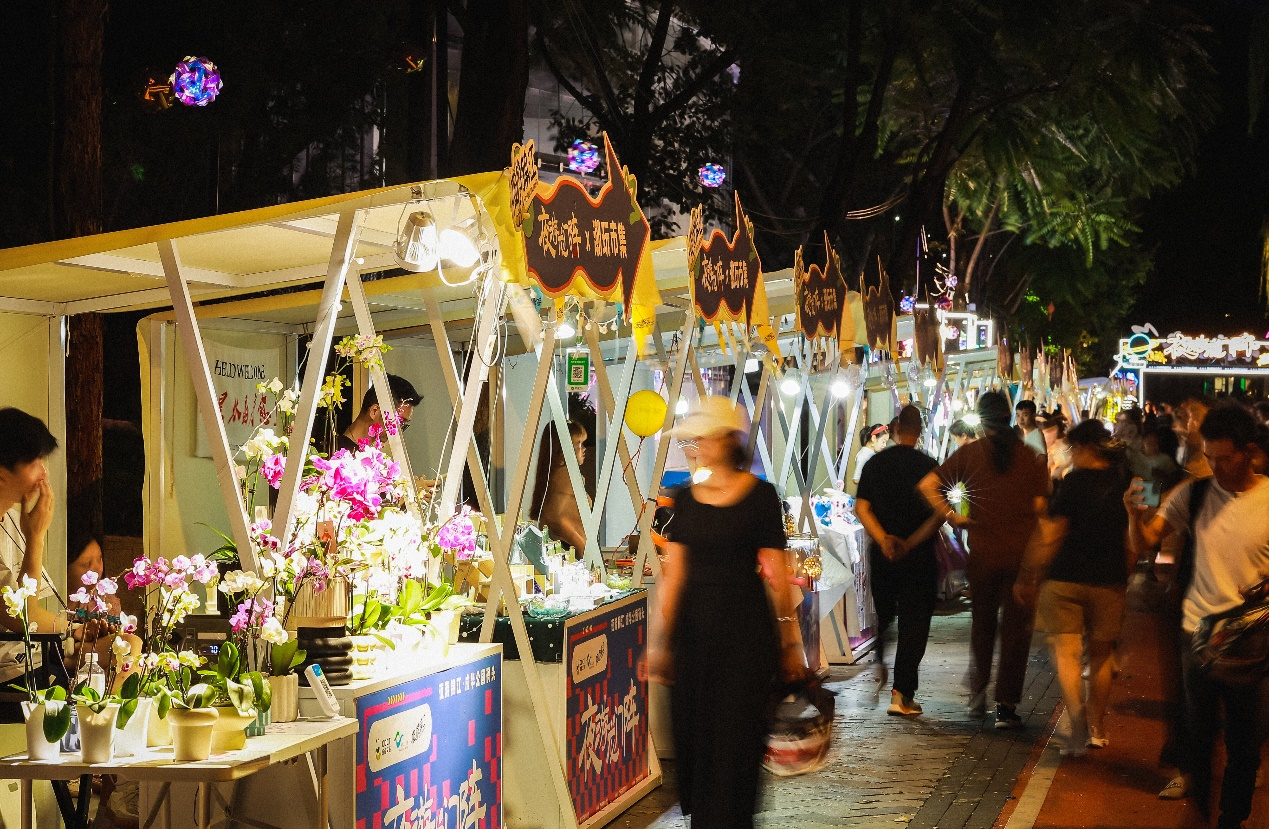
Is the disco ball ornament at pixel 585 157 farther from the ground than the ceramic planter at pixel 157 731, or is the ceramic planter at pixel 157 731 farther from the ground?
the disco ball ornament at pixel 585 157

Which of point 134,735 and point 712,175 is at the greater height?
point 712,175

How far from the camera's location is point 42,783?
5.38 meters

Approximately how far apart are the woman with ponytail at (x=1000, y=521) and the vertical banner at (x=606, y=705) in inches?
87.6

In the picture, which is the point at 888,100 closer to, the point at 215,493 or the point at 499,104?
the point at 499,104

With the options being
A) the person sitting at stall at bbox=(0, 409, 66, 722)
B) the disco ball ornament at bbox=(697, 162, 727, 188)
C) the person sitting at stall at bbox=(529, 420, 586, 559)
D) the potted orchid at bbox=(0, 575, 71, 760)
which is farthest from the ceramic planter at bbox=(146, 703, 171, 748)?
the disco ball ornament at bbox=(697, 162, 727, 188)

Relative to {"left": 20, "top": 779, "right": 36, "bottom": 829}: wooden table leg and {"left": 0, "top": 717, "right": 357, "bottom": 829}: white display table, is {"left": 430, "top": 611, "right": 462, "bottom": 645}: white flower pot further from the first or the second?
{"left": 20, "top": 779, "right": 36, "bottom": 829}: wooden table leg

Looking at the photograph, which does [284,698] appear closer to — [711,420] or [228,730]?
[228,730]

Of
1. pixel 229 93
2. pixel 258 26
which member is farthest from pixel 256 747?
pixel 258 26

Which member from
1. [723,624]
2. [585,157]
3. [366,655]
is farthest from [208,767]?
[585,157]

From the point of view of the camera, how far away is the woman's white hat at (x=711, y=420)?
4789mm

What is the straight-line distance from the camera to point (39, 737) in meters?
3.88

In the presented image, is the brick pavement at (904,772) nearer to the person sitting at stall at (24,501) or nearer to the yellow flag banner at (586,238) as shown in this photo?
the yellow flag banner at (586,238)

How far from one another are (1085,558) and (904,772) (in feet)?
5.03

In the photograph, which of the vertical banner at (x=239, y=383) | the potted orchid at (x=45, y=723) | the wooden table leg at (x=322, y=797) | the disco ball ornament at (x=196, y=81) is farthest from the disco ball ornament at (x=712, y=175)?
the potted orchid at (x=45, y=723)
